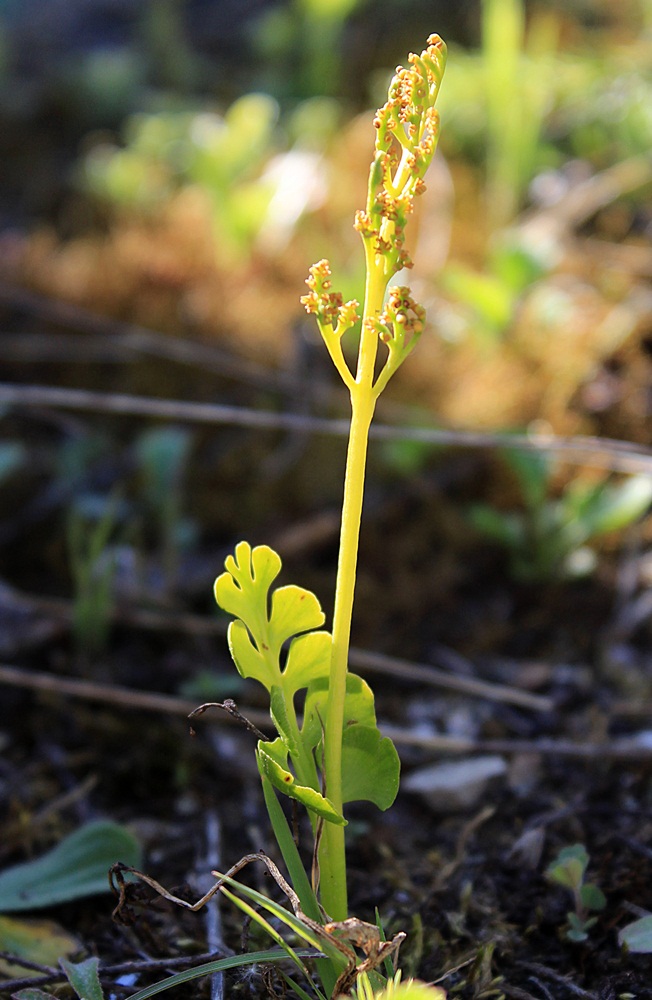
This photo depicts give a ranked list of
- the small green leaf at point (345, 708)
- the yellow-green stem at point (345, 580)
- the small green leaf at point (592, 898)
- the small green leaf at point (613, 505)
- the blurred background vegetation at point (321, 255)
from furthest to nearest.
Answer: the blurred background vegetation at point (321, 255) < the small green leaf at point (613, 505) < the small green leaf at point (592, 898) < the small green leaf at point (345, 708) < the yellow-green stem at point (345, 580)

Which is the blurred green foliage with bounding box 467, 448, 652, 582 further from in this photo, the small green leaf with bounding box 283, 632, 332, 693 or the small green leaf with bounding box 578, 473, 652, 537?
the small green leaf with bounding box 283, 632, 332, 693

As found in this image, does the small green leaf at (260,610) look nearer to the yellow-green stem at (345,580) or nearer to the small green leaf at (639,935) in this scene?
the yellow-green stem at (345,580)

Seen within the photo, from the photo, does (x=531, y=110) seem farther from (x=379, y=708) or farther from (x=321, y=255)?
(x=379, y=708)

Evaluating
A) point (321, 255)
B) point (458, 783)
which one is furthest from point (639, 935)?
point (321, 255)

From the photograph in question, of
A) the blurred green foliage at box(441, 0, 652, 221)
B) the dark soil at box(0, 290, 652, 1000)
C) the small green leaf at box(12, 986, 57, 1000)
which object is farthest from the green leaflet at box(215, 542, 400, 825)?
the blurred green foliage at box(441, 0, 652, 221)

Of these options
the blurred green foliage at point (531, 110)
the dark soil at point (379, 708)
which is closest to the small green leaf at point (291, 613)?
the dark soil at point (379, 708)

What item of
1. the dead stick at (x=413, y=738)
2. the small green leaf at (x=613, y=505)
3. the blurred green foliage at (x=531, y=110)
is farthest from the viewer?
the blurred green foliage at (x=531, y=110)
